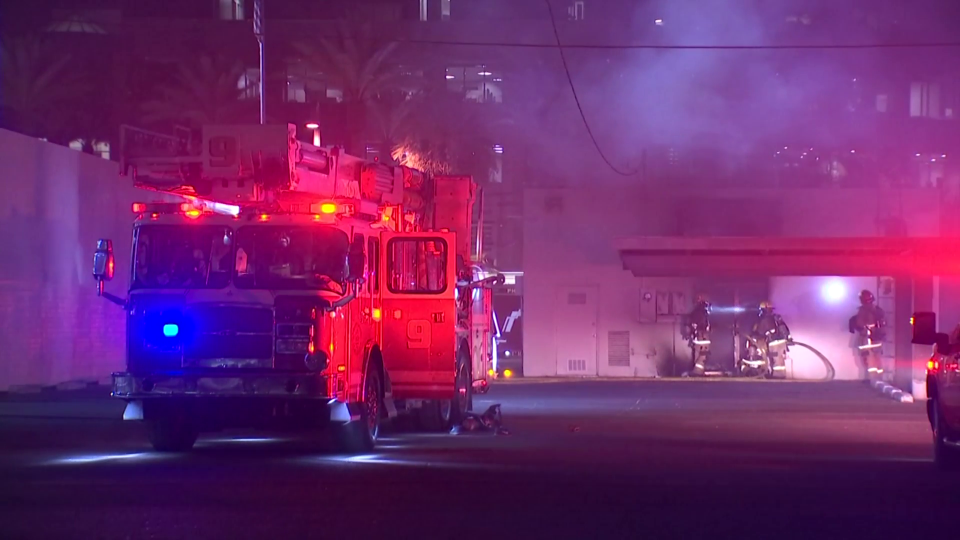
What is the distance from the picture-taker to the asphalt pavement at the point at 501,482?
8945mm

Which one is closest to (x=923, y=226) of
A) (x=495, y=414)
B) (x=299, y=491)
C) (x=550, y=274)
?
(x=550, y=274)

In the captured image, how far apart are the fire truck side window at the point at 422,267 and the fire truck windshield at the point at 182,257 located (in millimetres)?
2518

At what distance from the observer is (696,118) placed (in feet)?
132

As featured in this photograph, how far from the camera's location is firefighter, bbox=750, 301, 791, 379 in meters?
29.7

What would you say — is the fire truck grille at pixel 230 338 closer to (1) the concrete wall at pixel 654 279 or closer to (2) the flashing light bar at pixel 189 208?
(2) the flashing light bar at pixel 189 208

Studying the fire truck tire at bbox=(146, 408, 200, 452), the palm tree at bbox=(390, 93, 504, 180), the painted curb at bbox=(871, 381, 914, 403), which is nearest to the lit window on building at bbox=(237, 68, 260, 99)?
the palm tree at bbox=(390, 93, 504, 180)

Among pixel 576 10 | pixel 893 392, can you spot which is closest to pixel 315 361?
pixel 893 392

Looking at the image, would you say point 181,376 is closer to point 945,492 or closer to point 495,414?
point 495,414

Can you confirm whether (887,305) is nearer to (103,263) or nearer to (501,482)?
(501,482)

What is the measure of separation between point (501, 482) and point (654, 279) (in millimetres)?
19668

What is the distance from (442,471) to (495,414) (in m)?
5.35

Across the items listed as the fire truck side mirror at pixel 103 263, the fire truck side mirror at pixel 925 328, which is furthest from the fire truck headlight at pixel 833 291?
the fire truck side mirror at pixel 103 263

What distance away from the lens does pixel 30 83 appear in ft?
131

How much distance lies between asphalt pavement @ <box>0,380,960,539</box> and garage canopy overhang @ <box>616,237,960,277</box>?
7449mm
